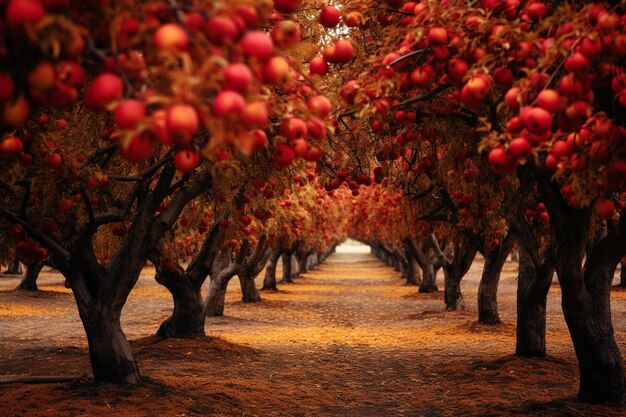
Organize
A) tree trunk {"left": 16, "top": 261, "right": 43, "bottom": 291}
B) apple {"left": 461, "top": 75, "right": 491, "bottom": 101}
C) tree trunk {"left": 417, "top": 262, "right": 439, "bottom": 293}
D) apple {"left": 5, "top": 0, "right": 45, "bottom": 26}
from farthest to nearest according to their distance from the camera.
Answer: tree trunk {"left": 417, "top": 262, "right": 439, "bottom": 293}
tree trunk {"left": 16, "top": 261, "right": 43, "bottom": 291}
apple {"left": 461, "top": 75, "right": 491, "bottom": 101}
apple {"left": 5, "top": 0, "right": 45, "bottom": 26}

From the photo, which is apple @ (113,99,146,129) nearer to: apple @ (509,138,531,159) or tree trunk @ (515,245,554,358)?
apple @ (509,138,531,159)

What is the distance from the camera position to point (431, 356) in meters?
13.9

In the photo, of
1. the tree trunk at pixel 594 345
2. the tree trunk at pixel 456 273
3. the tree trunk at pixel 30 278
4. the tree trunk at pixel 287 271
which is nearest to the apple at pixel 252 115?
the tree trunk at pixel 594 345

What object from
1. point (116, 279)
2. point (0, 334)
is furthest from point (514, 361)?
point (0, 334)

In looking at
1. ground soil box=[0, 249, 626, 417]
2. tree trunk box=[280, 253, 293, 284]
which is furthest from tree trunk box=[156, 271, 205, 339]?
tree trunk box=[280, 253, 293, 284]

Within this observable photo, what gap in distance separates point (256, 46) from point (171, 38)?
0.38 m

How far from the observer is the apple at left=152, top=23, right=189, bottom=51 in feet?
8.69

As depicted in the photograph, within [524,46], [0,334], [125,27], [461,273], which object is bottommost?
[0,334]

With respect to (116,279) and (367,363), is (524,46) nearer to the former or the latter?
(116,279)

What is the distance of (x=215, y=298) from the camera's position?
2111 centimetres

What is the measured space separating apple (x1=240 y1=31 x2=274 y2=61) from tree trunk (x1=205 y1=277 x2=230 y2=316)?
18.3 m

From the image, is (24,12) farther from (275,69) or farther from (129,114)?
(275,69)

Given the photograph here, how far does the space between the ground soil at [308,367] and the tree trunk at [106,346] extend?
22cm

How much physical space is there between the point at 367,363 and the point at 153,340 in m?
5.08
